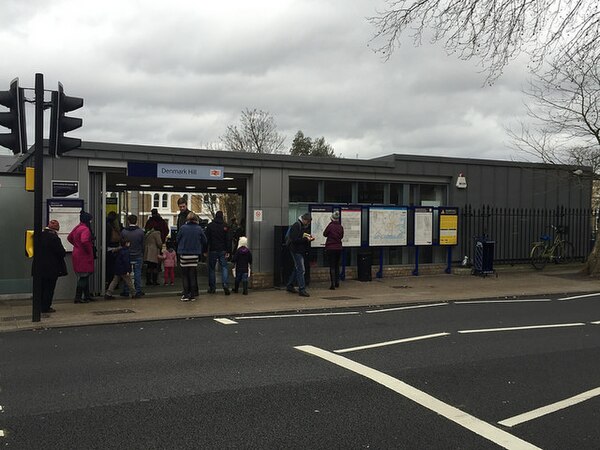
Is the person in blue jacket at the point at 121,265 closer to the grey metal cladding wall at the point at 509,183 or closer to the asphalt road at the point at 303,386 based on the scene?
the asphalt road at the point at 303,386

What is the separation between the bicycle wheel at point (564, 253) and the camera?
63.2ft

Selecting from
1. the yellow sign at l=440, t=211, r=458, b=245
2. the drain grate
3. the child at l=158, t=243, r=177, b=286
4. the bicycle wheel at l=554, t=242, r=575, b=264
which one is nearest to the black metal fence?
the bicycle wheel at l=554, t=242, r=575, b=264

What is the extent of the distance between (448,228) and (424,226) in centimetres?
90

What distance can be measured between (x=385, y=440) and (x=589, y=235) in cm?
1887

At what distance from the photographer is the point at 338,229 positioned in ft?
44.5

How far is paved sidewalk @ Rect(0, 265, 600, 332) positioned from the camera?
9676 millimetres

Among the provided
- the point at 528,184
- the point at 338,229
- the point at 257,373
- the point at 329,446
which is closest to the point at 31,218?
the point at 338,229

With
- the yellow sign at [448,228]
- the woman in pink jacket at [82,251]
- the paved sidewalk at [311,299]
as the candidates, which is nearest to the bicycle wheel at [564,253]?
the paved sidewalk at [311,299]

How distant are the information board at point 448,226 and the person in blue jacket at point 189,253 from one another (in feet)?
25.5

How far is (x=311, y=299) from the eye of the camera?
12.0m

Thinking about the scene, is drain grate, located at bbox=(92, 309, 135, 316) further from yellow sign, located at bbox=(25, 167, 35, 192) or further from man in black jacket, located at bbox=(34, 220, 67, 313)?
yellow sign, located at bbox=(25, 167, 35, 192)

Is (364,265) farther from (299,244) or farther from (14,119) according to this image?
(14,119)

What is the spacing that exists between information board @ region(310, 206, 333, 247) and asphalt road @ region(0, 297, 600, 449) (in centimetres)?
564

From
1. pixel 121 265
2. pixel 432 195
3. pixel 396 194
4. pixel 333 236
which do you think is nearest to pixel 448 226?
pixel 432 195
